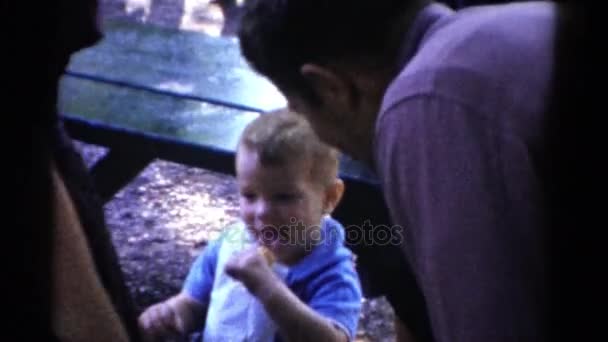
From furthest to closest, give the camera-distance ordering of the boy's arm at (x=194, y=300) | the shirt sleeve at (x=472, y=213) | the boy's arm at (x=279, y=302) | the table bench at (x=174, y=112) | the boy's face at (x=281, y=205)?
1. the table bench at (x=174, y=112)
2. the boy's arm at (x=194, y=300)
3. the boy's face at (x=281, y=205)
4. the boy's arm at (x=279, y=302)
5. the shirt sleeve at (x=472, y=213)

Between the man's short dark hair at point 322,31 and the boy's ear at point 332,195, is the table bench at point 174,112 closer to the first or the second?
the boy's ear at point 332,195

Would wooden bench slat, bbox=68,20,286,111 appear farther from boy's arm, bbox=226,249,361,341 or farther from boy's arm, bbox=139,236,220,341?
boy's arm, bbox=226,249,361,341

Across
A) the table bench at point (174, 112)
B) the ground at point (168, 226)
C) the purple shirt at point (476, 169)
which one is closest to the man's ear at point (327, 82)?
the purple shirt at point (476, 169)

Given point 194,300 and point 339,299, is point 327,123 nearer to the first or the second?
point 339,299

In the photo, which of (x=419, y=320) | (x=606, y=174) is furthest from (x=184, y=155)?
(x=606, y=174)

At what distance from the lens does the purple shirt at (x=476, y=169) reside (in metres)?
1.00

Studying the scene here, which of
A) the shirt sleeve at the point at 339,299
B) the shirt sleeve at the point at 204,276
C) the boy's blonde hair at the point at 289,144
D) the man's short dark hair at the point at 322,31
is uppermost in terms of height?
the man's short dark hair at the point at 322,31

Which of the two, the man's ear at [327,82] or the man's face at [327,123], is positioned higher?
the man's ear at [327,82]

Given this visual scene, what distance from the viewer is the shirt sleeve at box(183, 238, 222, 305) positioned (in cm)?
204

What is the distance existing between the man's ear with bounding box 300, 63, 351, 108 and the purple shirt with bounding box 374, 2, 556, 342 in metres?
0.15

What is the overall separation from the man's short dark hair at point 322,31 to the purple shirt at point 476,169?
0.13m

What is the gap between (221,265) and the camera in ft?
6.52

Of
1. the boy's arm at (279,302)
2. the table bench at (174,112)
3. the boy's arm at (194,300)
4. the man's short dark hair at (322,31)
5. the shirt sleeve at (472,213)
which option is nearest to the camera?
the shirt sleeve at (472,213)

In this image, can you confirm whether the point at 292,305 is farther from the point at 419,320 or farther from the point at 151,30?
the point at 151,30
